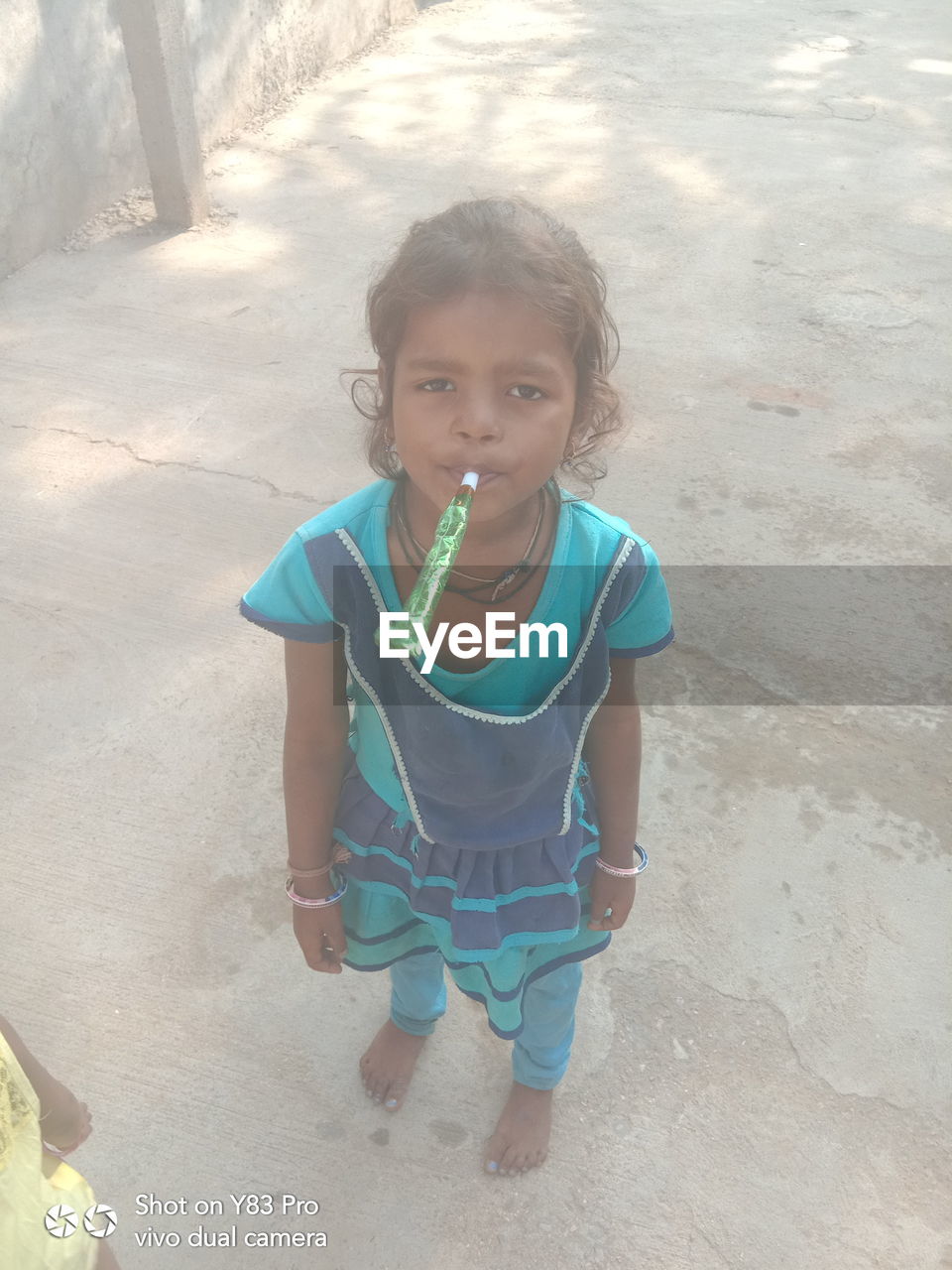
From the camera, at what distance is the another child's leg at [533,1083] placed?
1.46 metres

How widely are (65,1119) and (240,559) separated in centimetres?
164

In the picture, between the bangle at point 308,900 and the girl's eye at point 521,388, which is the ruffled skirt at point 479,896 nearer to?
the bangle at point 308,900

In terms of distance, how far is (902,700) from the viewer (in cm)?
227

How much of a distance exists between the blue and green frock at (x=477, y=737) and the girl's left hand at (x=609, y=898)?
2cm

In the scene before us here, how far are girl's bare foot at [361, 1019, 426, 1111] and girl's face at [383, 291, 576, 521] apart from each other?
0.94 meters

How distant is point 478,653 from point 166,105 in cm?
360

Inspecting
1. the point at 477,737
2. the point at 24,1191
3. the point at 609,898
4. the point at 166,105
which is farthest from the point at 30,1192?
the point at 166,105

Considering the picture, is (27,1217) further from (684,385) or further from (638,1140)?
(684,385)

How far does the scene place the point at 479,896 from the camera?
48.4 inches

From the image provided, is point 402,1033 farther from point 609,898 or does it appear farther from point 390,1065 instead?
point 609,898

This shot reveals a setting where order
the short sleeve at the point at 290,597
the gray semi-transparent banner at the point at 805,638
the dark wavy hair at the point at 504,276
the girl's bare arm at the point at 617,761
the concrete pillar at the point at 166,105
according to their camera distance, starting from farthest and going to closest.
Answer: the concrete pillar at the point at 166,105
the gray semi-transparent banner at the point at 805,638
the girl's bare arm at the point at 617,761
the short sleeve at the point at 290,597
the dark wavy hair at the point at 504,276

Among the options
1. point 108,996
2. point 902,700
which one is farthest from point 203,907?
point 902,700

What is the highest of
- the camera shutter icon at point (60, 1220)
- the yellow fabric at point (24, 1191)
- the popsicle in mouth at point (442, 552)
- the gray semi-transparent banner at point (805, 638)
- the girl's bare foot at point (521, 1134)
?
the popsicle in mouth at point (442, 552)

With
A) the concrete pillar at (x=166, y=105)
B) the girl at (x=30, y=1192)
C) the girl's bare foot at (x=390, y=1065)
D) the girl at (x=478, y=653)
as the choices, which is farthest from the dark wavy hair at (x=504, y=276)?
the concrete pillar at (x=166, y=105)
